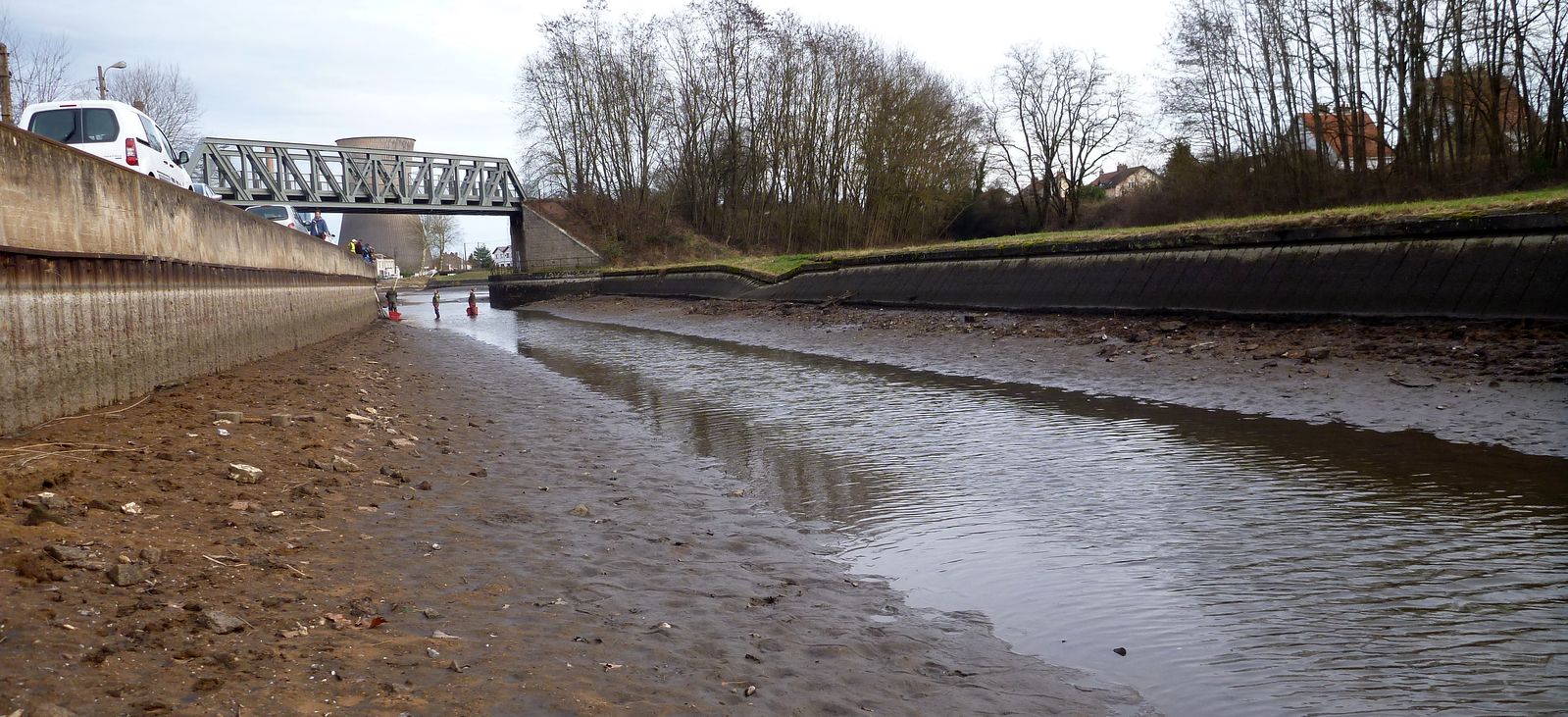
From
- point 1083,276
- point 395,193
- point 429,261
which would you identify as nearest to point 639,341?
point 1083,276

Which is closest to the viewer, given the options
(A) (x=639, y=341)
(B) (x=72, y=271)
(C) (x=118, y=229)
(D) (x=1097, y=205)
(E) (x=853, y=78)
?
(B) (x=72, y=271)

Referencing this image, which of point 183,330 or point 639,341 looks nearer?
point 183,330

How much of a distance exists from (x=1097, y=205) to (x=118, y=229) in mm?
49169

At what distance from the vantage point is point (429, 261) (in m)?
127

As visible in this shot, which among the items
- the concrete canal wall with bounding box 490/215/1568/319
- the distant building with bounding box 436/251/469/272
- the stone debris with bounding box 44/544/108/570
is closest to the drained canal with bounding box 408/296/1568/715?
the stone debris with bounding box 44/544/108/570

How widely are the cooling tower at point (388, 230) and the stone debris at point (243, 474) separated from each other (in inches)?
3409

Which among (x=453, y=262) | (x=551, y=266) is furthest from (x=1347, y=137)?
(x=453, y=262)

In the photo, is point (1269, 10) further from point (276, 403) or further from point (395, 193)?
point (395, 193)

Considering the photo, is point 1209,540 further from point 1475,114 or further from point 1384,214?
point 1475,114

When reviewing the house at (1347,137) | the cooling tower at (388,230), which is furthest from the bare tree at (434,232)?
the house at (1347,137)

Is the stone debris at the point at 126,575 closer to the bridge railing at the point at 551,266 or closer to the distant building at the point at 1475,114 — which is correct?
the distant building at the point at 1475,114

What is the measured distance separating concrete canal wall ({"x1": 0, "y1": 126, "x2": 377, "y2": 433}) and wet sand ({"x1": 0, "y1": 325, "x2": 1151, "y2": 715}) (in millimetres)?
416

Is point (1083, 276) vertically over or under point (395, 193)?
under

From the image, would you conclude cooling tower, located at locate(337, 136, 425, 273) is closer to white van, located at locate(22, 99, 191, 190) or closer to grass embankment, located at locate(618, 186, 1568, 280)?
white van, located at locate(22, 99, 191, 190)
